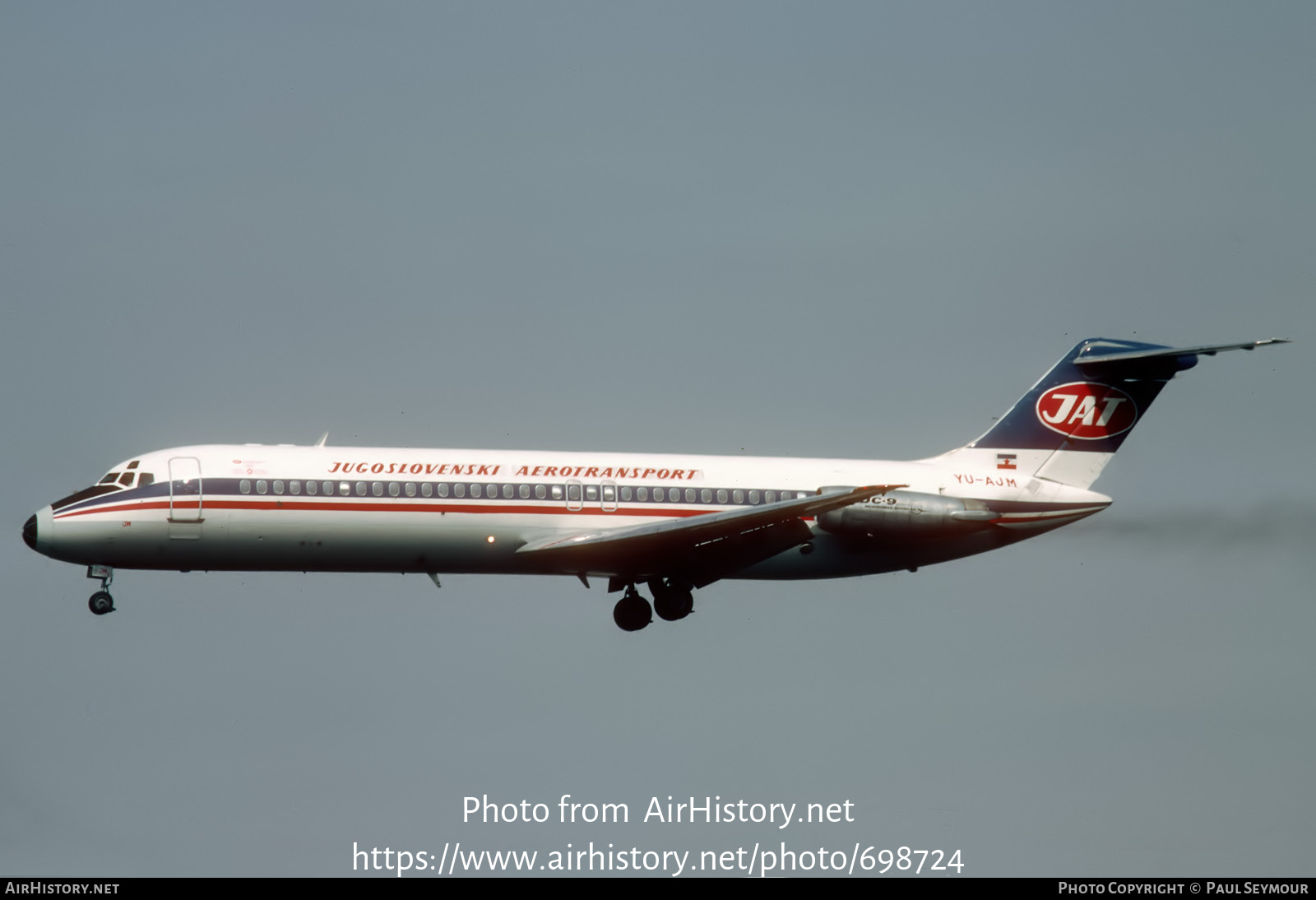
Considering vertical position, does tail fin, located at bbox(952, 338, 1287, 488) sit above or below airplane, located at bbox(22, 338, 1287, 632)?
above

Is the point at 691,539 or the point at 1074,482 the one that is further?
the point at 1074,482

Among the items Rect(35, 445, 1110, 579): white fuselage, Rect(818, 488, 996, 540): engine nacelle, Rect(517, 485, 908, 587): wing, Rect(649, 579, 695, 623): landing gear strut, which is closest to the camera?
Rect(35, 445, 1110, 579): white fuselage

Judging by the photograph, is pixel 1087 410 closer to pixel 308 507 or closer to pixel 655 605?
pixel 655 605

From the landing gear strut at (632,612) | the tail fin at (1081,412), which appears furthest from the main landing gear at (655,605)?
the tail fin at (1081,412)

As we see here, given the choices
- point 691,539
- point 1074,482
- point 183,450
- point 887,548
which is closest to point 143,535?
point 183,450

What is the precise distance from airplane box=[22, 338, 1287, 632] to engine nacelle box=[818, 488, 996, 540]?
47 millimetres

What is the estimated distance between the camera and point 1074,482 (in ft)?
175

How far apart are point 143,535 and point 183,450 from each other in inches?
95.8

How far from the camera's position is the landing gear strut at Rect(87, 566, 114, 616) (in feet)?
153

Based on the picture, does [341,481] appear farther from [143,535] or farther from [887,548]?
[887,548]

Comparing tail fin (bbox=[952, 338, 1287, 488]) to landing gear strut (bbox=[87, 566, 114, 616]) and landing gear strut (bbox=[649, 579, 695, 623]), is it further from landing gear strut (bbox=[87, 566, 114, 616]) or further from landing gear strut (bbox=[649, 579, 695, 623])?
landing gear strut (bbox=[87, 566, 114, 616])

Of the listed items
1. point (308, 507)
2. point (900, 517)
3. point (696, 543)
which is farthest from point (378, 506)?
point (900, 517)

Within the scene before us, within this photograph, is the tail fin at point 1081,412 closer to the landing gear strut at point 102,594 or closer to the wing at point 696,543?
the wing at point 696,543

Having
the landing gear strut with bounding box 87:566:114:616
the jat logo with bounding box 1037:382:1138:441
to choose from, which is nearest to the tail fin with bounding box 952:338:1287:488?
the jat logo with bounding box 1037:382:1138:441
